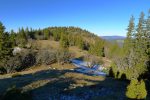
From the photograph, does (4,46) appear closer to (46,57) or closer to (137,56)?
(46,57)

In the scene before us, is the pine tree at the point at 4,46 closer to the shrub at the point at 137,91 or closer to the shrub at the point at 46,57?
the shrub at the point at 46,57

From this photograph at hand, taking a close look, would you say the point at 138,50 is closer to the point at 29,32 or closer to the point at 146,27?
the point at 146,27

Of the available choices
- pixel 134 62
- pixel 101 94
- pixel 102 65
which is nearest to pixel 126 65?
pixel 134 62

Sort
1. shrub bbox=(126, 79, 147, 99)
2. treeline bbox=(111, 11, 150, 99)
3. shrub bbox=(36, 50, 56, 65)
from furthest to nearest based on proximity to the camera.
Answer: shrub bbox=(36, 50, 56, 65) → treeline bbox=(111, 11, 150, 99) → shrub bbox=(126, 79, 147, 99)

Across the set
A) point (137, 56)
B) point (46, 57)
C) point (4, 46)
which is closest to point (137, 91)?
point (137, 56)

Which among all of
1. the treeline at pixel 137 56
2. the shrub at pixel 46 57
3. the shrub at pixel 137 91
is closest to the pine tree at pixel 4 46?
the shrub at pixel 46 57

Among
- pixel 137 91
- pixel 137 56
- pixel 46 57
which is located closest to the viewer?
pixel 137 91

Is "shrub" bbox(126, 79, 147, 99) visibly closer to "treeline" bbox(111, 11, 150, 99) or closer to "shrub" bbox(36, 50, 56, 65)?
"treeline" bbox(111, 11, 150, 99)

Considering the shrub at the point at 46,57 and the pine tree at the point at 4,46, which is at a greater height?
the pine tree at the point at 4,46

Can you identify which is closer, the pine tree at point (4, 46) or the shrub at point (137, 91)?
the shrub at point (137, 91)

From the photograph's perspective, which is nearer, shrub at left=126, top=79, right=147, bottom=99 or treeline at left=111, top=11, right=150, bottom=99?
shrub at left=126, top=79, right=147, bottom=99

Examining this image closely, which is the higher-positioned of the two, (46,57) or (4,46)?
(4,46)

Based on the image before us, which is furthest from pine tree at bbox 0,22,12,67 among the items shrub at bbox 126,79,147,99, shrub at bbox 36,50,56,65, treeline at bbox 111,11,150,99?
shrub at bbox 126,79,147,99

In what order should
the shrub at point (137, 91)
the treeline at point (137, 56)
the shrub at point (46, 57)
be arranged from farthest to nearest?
the shrub at point (46, 57), the treeline at point (137, 56), the shrub at point (137, 91)
